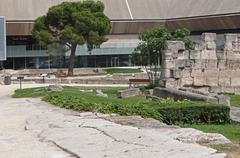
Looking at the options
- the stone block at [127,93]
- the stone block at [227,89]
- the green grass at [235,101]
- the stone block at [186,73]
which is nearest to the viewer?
the green grass at [235,101]

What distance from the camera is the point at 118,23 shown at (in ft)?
330

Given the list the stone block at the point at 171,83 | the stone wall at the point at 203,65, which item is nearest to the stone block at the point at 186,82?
the stone wall at the point at 203,65

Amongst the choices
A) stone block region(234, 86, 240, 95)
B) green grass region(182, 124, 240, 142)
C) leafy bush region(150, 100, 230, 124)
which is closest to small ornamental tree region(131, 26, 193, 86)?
stone block region(234, 86, 240, 95)

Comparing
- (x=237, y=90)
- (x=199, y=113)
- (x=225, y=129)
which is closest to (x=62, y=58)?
(x=237, y=90)

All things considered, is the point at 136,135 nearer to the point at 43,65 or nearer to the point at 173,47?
the point at 173,47

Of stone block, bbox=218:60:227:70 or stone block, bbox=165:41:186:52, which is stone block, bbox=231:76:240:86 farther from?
stone block, bbox=165:41:186:52

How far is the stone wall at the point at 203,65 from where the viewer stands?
3575cm

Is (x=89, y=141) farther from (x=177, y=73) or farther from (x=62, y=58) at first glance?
(x=62, y=58)

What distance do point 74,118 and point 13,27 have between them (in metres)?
80.9

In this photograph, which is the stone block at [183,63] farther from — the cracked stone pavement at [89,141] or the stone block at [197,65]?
the cracked stone pavement at [89,141]

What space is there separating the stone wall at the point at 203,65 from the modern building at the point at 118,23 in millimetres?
55008

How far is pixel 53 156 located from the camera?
35.2 feet

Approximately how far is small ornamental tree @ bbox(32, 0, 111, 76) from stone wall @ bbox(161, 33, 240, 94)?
3740 cm

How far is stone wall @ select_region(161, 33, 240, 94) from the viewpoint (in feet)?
117
